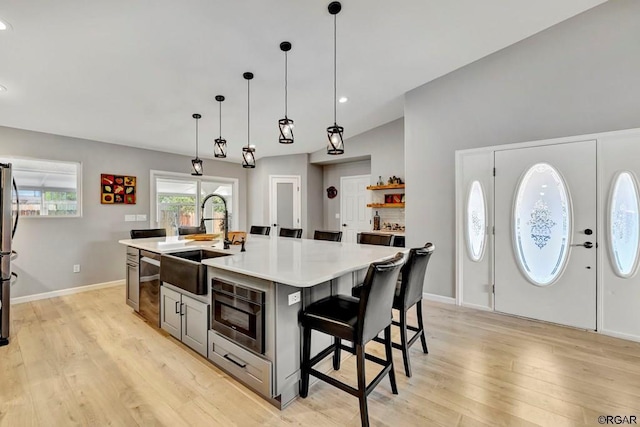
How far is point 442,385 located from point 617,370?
1547mm

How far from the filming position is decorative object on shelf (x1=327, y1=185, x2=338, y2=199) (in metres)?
7.18

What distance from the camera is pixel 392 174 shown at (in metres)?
5.57

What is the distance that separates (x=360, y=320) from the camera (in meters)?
1.69

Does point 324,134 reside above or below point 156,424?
above

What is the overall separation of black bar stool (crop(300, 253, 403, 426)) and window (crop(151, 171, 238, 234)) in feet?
12.5

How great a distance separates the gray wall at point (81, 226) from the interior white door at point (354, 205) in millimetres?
3968

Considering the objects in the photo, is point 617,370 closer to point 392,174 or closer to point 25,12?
point 392,174

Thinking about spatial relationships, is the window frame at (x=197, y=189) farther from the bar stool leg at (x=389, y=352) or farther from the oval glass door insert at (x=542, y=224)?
the oval glass door insert at (x=542, y=224)

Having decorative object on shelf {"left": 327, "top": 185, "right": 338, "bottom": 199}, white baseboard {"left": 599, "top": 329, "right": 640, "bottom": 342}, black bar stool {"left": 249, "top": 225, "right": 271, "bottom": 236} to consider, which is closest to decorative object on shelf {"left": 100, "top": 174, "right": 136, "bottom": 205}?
black bar stool {"left": 249, "top": 225, "right": 271, "bottom": 236}

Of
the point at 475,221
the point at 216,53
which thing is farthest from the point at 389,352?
the point at 216,53

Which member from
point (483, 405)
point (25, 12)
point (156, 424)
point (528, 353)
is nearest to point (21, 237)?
point (25, 12)

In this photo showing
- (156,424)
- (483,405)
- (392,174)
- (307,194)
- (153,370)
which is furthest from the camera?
(307,194)

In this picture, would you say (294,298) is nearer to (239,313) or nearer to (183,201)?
(239,313)

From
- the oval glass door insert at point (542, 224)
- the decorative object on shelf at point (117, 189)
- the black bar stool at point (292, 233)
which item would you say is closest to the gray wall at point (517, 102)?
the oval glass door insert at point (542, 224)
